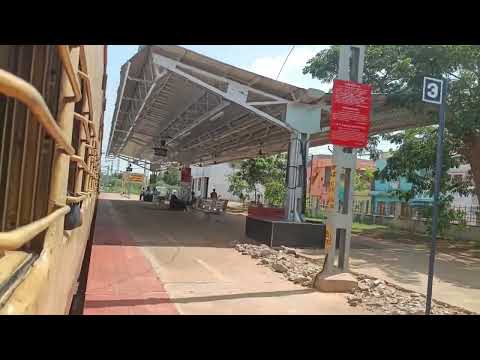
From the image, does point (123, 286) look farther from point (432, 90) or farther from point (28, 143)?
point (432, 90)

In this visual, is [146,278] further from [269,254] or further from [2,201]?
[2,201]

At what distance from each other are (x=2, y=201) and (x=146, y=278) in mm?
4838

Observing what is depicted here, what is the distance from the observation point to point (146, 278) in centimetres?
692

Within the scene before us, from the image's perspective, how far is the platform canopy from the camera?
1204 cm

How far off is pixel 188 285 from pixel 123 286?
0.98 meters

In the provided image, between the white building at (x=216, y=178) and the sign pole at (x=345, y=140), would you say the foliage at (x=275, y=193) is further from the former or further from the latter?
the white building at (x=216, y=178)

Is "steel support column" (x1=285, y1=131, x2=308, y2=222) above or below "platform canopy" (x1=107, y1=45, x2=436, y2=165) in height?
below

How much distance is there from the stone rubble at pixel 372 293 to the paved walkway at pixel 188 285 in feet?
0.74

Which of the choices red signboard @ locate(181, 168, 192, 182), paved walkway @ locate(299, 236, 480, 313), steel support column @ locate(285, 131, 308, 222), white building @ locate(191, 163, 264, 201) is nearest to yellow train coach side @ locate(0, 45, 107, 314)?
paved walkway @ locate(299, 236, 480, 313)

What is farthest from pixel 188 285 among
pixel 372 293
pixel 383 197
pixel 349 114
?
pixel 383 197

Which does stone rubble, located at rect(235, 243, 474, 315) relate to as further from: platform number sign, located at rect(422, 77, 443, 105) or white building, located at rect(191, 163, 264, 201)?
white building, located at rect(191, 163, 264, 201)

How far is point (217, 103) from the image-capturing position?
619 inches

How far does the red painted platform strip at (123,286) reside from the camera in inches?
201
